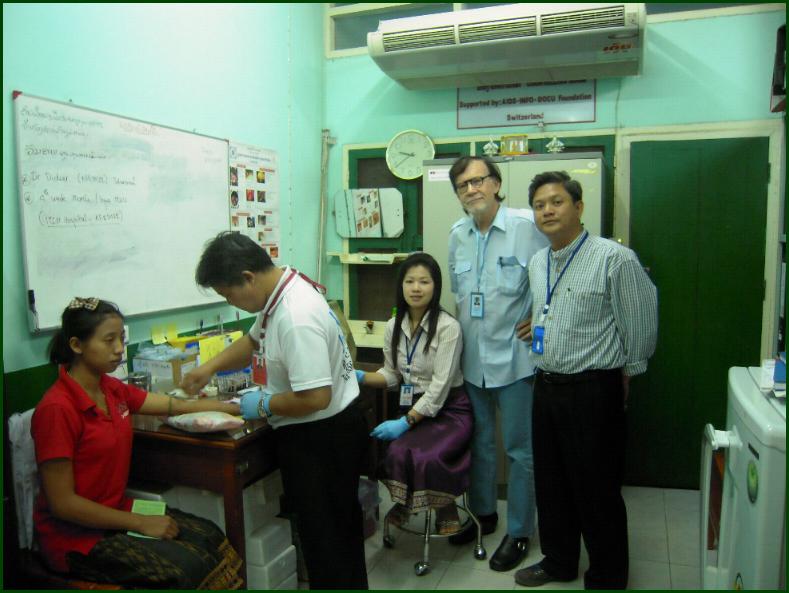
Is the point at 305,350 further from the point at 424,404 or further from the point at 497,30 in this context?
the point at 497,30

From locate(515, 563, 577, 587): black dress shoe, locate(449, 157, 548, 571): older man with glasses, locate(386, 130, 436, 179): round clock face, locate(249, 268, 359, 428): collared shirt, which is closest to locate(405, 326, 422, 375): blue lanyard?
locate(449, 157, 548, 571): older man with glasses

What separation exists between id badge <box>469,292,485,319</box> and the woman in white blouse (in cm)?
9

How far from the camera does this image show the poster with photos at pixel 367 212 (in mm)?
3730

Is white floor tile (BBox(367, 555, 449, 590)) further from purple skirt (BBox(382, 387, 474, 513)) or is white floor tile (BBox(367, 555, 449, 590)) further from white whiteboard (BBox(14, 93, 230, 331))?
white whiteboard (BBox(14, 93, 230, 331))

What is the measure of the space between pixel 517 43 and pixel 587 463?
206 cm

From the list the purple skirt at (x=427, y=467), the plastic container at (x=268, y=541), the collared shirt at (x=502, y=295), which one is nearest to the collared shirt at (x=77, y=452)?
the plastic container at (x=268, y=541)

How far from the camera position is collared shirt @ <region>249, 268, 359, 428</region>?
1.65m

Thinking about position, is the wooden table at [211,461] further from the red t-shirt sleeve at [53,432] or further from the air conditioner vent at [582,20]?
the air conditioner vent at [582,20]

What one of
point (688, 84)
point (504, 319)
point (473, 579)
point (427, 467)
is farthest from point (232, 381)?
point (688, 84)

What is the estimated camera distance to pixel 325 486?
1.80 metres

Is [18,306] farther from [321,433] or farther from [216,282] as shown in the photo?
[321,433]

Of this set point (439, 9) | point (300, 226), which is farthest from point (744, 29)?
point (300, 226)

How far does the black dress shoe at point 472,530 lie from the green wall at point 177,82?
1474mm

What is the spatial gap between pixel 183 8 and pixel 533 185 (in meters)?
1.71
